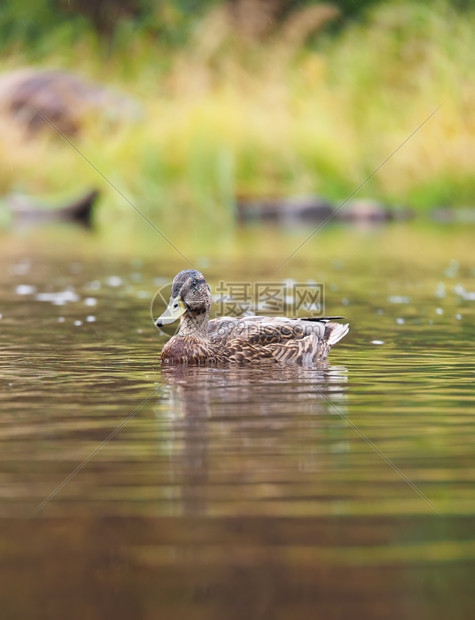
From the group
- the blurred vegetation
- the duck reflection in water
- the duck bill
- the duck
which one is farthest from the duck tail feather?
the blurred vegetation

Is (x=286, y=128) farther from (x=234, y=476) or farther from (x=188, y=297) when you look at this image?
(x=234, y=476)

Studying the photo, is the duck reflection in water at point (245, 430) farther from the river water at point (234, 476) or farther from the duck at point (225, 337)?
the duck at point (225, 337)

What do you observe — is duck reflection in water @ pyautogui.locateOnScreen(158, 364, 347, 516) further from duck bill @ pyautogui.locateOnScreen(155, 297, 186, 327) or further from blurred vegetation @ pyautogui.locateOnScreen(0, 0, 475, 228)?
blurred vegetation @ pyautogui.locateOnScreen(0, 0, 475, 228)

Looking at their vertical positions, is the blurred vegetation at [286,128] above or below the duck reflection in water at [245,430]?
above

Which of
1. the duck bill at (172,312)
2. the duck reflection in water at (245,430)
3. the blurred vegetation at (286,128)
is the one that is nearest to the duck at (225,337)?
the duck bill at (172,312)

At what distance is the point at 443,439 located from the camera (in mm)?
5320

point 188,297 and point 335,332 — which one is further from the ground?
point 188,297

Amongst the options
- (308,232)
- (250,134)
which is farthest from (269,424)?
(250,134)

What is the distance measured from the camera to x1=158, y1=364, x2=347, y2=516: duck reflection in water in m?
4.42

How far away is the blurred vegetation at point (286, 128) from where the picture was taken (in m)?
22.9

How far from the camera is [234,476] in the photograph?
464cm

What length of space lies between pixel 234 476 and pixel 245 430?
84 cm

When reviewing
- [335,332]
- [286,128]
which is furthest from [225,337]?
[286,128]

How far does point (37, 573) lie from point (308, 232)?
52.2 feet
